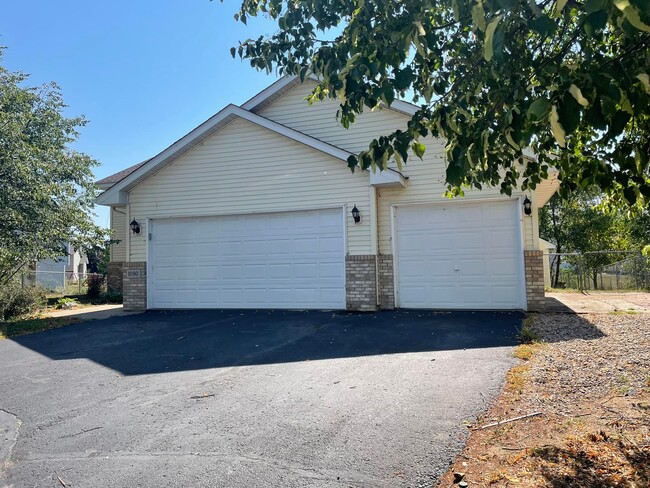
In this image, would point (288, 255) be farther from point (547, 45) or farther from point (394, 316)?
point (547, 45)

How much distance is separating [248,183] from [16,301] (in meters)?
6.52

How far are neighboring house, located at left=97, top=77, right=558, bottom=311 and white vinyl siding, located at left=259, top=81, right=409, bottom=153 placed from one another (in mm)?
34

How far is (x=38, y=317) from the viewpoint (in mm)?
11258

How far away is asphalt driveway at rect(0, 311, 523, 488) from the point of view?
118 inches

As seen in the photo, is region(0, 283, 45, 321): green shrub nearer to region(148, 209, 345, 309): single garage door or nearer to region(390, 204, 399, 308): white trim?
region(148, 209, 345, 309): single garage door

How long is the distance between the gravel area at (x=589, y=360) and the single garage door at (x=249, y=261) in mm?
4876

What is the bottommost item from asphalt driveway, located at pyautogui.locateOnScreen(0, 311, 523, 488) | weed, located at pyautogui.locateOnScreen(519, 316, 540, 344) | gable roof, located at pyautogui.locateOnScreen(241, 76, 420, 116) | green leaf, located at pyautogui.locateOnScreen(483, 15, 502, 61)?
asphalt driveway, located at pyautogui.locateOnScreen(0, 311, 523, 488)

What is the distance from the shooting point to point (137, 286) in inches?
475

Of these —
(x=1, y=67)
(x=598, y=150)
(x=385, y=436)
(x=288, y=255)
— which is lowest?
(x=385, y=436)

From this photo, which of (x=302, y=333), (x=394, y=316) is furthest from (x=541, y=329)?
(x=302, y=333)

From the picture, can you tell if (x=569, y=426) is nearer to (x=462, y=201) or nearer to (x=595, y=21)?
(x=595, y=21)

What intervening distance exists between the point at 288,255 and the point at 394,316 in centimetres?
309

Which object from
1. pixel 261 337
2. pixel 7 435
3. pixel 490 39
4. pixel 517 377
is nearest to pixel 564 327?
pixel 517 377

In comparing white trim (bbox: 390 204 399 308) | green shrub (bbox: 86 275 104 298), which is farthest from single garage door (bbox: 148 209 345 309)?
green shrub (bbox: 86 275 104 298)
